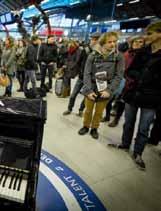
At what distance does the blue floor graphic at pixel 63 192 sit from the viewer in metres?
2.04

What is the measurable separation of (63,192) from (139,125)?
1116 mm

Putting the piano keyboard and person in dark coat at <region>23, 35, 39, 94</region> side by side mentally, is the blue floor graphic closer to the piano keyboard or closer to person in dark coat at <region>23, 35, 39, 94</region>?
the piano keyboard

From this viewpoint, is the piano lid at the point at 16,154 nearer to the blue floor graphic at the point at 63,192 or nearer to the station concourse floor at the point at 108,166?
the blue floor graphic at the point at 63,192

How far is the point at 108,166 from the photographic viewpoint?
2.78m

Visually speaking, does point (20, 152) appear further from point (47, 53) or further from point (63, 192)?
point (47, 53)

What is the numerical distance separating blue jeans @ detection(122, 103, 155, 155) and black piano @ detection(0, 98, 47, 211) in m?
1.64

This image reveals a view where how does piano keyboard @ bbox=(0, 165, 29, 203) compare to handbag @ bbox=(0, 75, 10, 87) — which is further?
handbag @ bbox=(0, 75, 10, 87)

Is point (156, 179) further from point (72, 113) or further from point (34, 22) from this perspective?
point (34, 22)

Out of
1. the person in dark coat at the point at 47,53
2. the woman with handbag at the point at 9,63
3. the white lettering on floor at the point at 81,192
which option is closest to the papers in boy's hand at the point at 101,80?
the white lettering on floor at the point at 81,192

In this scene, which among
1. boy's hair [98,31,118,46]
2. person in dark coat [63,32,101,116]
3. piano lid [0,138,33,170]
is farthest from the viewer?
person in dark coat [63,32,101,116]

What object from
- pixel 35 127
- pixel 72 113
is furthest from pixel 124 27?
pixel 35 127

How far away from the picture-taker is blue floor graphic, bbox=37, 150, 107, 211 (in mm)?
2041

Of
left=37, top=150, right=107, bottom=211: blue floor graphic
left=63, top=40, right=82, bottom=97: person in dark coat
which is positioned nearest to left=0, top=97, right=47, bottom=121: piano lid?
left=37, top=150, right=107, bottom=211: blue floor graphic

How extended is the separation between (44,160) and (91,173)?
1.78ft
